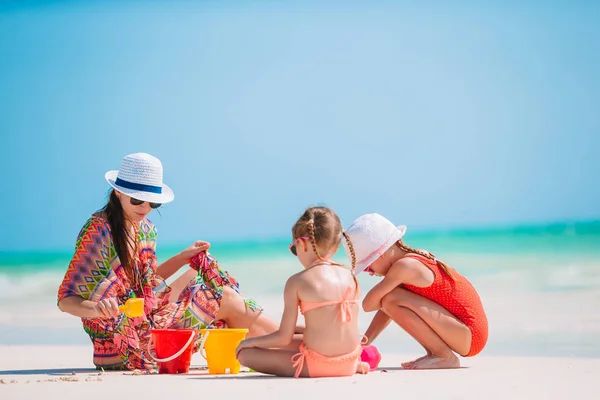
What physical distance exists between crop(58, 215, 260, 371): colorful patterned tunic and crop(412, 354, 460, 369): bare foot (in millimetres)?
954

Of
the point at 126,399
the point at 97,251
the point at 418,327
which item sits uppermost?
the point at 97,251

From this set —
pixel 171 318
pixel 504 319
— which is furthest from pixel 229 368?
pixel 504 319

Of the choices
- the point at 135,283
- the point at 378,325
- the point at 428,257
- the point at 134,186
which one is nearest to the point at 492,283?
the point at 378,325

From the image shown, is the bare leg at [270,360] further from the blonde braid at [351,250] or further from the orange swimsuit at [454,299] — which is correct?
the orange swimsuit at [454,299]

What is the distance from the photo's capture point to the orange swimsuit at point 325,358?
428cm

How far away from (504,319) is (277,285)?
518 cm

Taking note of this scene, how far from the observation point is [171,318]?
4.94 m

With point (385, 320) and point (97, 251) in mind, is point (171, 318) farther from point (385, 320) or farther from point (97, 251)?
point (385, 320)

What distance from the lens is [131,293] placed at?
16.1ft

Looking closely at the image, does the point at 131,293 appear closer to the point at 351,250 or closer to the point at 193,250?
the point at 193,250

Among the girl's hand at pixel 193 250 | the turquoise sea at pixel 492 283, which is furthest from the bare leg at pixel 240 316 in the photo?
the turquoise sea at pixel 492 283

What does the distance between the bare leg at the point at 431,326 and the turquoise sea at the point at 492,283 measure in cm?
138

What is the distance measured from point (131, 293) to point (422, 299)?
1541 mm

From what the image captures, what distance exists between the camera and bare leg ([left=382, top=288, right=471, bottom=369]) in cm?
491
